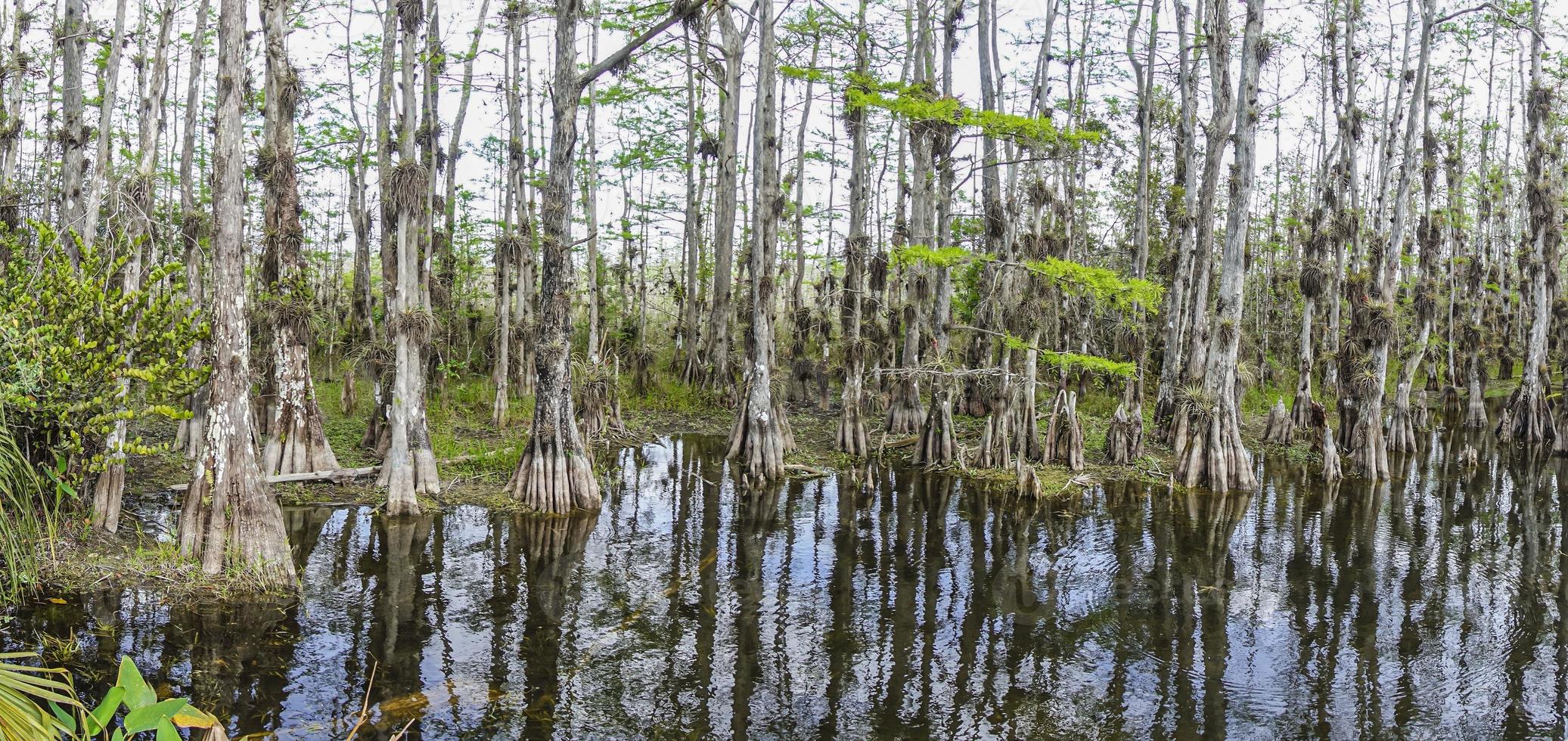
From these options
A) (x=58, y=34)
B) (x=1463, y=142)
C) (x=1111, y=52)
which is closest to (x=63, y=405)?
(x=58, y=34)

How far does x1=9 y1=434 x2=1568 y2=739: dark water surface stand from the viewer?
6.82 m

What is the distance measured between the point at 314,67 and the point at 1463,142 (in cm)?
3786

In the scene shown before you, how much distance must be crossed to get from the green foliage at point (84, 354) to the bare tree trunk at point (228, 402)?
1.45ft

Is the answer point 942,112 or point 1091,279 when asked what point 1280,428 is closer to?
point 1091,279

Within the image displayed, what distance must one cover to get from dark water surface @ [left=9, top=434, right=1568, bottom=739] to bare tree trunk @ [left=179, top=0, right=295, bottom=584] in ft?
2.00

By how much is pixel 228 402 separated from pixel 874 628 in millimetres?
6205

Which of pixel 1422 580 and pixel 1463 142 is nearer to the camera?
pixel 1422 580

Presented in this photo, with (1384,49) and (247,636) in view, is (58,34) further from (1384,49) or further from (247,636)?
(1384,49)

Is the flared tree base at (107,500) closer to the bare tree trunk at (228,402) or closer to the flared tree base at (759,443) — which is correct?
the bare tree trunk at (228,402)

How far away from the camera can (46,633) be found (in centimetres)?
751

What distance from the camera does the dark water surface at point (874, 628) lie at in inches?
269

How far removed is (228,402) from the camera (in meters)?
8.59

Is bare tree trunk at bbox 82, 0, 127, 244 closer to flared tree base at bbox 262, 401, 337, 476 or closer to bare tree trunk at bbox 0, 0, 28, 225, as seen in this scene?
bare tree trunk at bbox 0, 0, 28, 225

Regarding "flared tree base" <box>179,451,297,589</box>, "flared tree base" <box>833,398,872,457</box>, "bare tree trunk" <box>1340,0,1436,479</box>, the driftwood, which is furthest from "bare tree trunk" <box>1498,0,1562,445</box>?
"flared tree base" <box>179,451,297,589</box>
